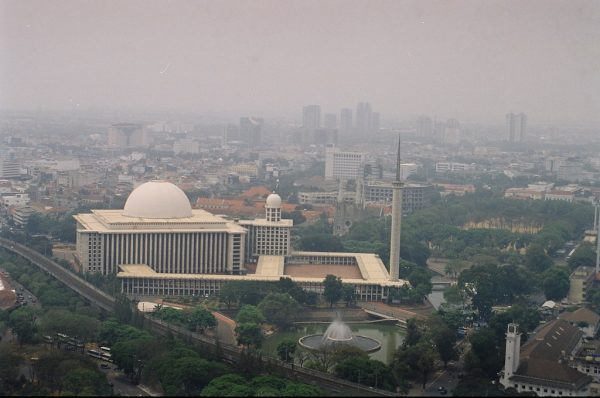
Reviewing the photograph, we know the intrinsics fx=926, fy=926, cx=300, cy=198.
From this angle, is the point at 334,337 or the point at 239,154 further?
the point at 239,154

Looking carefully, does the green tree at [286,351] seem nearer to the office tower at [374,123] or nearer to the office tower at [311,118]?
the office tower at [374,123]

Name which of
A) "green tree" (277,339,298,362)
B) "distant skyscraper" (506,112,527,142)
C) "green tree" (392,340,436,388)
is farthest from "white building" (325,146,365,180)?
"green tree" (392,340,436,388)

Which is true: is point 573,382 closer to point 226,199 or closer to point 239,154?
point 226,199

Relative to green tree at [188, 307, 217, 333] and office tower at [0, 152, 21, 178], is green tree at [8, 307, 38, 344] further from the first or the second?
office tower at [0, 152, 21, 178]

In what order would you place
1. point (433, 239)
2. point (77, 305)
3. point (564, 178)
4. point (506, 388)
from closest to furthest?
point (506, 388) → point (77, 305) → point (433, 239) → point (564, 178)

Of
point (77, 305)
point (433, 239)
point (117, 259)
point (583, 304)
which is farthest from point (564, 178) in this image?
point (77, 305)

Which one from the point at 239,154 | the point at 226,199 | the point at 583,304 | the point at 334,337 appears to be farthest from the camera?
the point at 239,154
